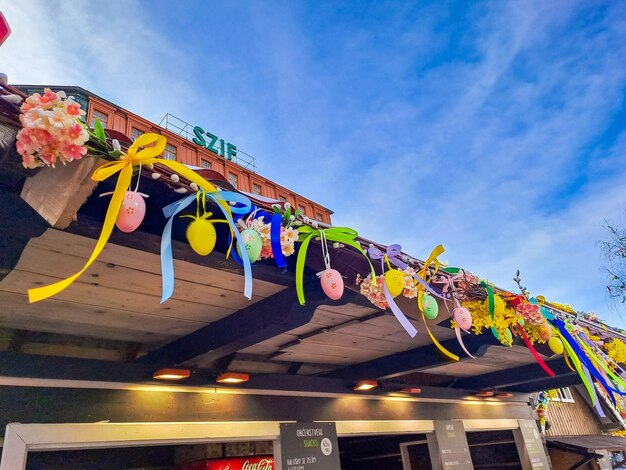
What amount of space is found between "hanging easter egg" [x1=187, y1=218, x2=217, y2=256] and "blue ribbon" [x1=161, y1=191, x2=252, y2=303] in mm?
77

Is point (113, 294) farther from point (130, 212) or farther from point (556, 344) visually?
point (556, 344)

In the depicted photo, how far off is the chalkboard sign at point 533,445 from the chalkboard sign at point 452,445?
1.66 meters

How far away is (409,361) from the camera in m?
4.32

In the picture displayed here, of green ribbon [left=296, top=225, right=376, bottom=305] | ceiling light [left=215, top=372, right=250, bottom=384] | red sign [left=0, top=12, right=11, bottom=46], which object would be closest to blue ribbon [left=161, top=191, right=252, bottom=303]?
green ribbon [left=296, top=225, right=376, bottom=305]

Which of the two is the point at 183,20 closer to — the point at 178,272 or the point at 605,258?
the point at 605,258

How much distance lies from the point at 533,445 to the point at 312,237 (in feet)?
23.5

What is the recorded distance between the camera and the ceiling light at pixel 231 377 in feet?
11.9

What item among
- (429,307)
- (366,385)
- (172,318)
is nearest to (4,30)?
(172,318)

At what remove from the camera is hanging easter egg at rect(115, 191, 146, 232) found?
1.32 meters

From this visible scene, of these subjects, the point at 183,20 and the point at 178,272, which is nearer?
the point at 178,272

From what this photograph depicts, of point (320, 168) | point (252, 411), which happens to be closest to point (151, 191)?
point (252, 411)

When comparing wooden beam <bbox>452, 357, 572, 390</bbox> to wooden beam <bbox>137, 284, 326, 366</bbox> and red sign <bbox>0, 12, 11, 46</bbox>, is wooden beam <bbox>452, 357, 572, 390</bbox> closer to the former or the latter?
wooden beam <bbox>137, 284, 326, 366</bbox>

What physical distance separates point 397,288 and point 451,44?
189 feet

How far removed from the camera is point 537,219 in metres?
63.4
